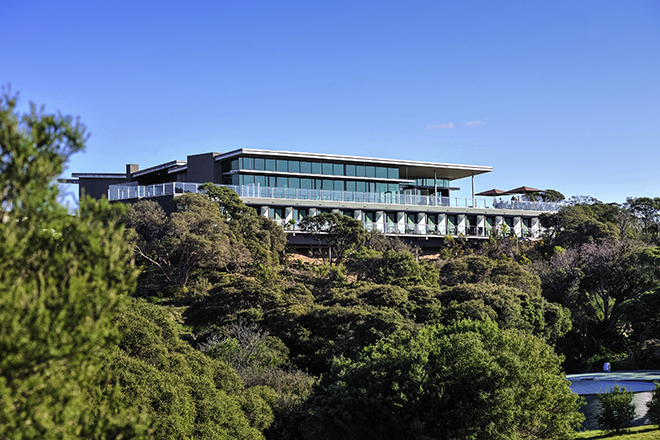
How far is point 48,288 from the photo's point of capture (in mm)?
6164

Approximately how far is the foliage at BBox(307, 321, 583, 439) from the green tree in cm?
1296

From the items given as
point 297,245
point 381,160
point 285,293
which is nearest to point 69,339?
point 285,293

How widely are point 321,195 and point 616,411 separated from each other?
3279 cm

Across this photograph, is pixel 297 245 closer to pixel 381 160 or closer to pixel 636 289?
pixel 381 160

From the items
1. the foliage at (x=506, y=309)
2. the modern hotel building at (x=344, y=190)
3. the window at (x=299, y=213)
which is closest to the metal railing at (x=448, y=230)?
the modern hotel building at (x=344, y=190)

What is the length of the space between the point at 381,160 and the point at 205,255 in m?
26.5

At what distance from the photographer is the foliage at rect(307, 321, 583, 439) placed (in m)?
18.3

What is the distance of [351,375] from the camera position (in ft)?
67.4

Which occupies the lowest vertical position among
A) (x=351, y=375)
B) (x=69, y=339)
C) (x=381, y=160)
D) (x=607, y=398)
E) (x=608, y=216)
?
(x=607, y=398)

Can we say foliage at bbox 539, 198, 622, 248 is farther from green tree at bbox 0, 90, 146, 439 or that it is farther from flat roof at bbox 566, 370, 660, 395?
green tree at bbox 0, 90, 146, 439

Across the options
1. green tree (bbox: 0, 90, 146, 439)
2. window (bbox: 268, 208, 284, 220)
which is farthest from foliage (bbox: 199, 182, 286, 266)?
green tree (bbox: 0, 90, 146, 439)

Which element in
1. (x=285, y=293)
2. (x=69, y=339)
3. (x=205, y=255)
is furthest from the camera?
(x=205, y=255)

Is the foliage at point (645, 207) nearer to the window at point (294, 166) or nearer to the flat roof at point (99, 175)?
the window at point (294, 166)

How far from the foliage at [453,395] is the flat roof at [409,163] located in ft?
118
